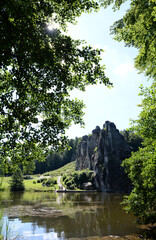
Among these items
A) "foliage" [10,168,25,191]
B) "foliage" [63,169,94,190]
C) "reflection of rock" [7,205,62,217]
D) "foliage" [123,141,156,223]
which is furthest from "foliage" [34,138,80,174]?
"foliage" [123,141,156,223]

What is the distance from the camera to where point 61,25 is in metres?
9.23

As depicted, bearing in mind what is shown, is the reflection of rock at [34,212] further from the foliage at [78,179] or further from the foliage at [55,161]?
the foliage at [55,161]

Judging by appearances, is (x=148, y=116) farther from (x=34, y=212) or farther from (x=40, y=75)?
(x=34, y=212)

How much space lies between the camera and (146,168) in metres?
9.86

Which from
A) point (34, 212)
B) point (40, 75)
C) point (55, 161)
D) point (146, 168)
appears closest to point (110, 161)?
point (34, 212)

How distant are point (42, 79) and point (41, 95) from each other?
81 centimetres

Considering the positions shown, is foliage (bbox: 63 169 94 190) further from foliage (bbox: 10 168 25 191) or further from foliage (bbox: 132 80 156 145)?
foliage (bbox: 132 80 156 145)

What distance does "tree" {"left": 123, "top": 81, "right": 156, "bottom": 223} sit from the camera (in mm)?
10492

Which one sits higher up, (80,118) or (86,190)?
(80,118)

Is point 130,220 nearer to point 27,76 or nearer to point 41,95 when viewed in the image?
point 41,95

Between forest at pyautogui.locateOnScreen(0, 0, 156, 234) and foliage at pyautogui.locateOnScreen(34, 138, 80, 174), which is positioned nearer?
forest at pyautogui.locateOnScreen(0, 0, 156, 234)

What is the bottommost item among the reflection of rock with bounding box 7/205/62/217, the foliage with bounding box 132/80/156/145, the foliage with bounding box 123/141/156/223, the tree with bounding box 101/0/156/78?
the reflection of rock with bounding box 7/205/62/217

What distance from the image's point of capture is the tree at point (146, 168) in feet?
34.4

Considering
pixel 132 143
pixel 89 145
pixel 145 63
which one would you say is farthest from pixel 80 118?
pixel 132 143
